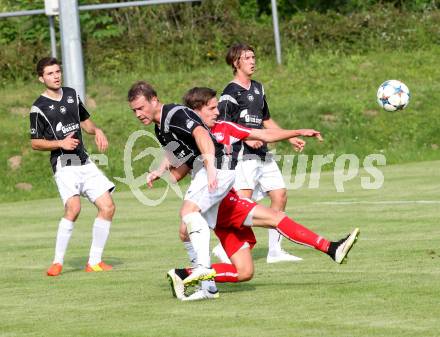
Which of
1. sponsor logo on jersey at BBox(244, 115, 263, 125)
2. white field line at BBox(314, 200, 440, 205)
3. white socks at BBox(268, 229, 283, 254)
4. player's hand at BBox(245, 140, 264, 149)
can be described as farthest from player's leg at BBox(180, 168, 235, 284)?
white field line at BBox(314, 200, 440, 205)

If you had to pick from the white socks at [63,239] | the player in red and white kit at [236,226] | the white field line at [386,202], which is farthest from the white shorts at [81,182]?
Answer: the white field line at [386,202]

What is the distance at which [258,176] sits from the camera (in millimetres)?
12711

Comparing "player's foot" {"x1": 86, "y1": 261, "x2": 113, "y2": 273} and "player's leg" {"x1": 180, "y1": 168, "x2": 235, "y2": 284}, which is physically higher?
"player's leg" {"x1": 180, "y1": 168, "x2": 235, "y2": 284}

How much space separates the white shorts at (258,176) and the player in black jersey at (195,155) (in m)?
2.64

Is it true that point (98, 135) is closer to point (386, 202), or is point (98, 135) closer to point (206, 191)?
point (206, 191)

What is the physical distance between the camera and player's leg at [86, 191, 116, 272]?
12.3 m

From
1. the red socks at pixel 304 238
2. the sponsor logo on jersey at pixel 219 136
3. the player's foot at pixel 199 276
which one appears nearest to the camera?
the player's foot at pixel 199 276

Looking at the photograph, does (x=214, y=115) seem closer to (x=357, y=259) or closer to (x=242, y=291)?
(x=242, y=291)

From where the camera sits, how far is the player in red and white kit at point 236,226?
966cm

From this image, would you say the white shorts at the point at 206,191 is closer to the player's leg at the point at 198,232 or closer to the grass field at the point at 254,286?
the player's leg at the point at 198,232

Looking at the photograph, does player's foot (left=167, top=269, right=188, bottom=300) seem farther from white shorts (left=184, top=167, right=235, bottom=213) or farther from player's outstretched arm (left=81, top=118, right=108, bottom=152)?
player's outstretched arm (left=81, top=118, right=108, bottom=152)

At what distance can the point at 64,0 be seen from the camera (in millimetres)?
25578

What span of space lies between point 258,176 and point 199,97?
2927 millimetres

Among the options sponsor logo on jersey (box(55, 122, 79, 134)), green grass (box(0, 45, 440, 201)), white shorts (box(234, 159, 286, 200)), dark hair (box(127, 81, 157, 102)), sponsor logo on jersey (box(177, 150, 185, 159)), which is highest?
dark hair (box(127, 81, 157, 102))
